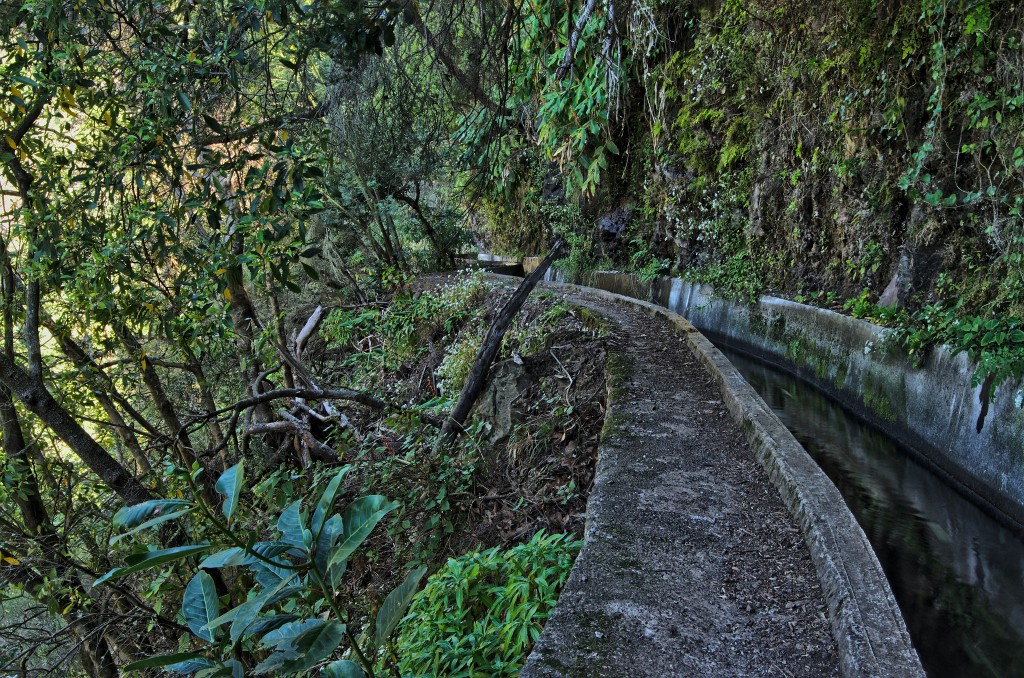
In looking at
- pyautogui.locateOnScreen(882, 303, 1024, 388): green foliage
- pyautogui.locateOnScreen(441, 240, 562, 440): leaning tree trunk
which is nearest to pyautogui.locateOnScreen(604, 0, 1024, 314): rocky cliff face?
pyautogui.locateOnScreen(882, 303, 1024, 388): green foliage

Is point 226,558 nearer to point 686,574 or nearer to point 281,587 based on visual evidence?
point 281,587

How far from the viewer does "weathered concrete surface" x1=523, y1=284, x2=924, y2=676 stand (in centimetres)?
225

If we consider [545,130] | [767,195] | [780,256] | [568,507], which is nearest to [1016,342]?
[568,507]

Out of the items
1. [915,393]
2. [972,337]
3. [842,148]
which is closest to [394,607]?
[972,337]

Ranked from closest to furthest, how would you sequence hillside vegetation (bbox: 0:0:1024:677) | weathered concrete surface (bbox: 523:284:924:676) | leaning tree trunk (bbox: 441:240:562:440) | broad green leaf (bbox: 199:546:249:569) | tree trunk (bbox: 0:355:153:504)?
1. broad green leaf (bbox: 199:546:249:569)
2. weathered concrete surface (bbox: 523:284:924:676)
3. hillside vegetation (bbox: 0:0:1024:677)
4. tree trunk (bbox: 0:355:153:504)
5. leaning tree trunk (bbox: 441:240:562:440)

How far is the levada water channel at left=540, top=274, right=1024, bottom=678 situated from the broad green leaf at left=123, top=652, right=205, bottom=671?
13.3 ft

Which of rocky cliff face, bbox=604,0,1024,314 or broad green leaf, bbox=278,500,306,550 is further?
rocky cliff face, bbox=604,0,1024,314

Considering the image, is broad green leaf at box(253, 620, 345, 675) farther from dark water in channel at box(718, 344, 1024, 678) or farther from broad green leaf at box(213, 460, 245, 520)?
dark water in channel at box(718, 344, 1024, 678)

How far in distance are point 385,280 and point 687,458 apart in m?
9.35

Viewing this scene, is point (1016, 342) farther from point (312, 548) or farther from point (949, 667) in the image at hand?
point (312, 548)

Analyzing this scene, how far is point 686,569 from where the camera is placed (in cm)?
285

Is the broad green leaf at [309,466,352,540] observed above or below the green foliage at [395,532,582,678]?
above

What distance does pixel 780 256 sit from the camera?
33.1ft

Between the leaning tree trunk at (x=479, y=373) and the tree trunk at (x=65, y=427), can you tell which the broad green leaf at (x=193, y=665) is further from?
the leaning tree trunk at (x=479, y=373)
